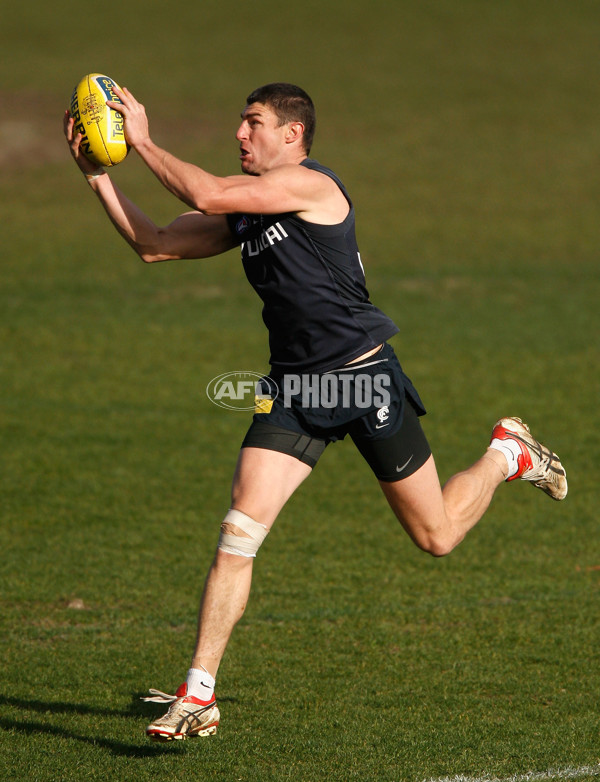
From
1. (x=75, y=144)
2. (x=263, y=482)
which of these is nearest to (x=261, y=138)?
(x=75, y=144)

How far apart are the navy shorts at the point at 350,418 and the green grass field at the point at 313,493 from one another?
1.31m

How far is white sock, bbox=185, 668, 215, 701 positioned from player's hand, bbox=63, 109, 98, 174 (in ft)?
8.52

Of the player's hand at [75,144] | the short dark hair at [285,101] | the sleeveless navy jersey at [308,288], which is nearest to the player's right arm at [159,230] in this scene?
the player's hand at [75,144]

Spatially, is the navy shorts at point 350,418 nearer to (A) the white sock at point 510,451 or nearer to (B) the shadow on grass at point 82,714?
(A) the white sock at point 510,451

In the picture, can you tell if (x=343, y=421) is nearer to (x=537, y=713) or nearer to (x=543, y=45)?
(x=537, y=713)

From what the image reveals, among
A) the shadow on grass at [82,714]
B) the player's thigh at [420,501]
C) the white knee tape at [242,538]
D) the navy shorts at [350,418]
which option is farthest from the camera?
the player's thigh at [420,501]

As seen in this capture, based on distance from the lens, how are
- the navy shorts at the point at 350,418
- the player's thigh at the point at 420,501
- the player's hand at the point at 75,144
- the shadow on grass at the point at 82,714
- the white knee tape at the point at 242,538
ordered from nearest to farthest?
1. the white knee tape at the point at 242,538
2. the shadow on grass at the point at 82,714
3. the navy shorts at the point at 350,418
4. the player's thigh at the point at 420,501
5. the player's hand at the point at 75,144

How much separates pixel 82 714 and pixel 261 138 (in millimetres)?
2968

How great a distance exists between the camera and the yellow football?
5.27 m

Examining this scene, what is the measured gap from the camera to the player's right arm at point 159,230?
5.45 meters

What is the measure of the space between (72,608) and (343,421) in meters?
2.64

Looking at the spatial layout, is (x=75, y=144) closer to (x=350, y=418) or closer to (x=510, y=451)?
(x=350, y=418)

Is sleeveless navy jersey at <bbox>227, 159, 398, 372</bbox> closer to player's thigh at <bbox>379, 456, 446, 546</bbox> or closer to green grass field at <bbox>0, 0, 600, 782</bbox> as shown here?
player's thigh at <bbox>379, 456, 446, 546</bbox>

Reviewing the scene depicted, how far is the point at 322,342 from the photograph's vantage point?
5047mm
